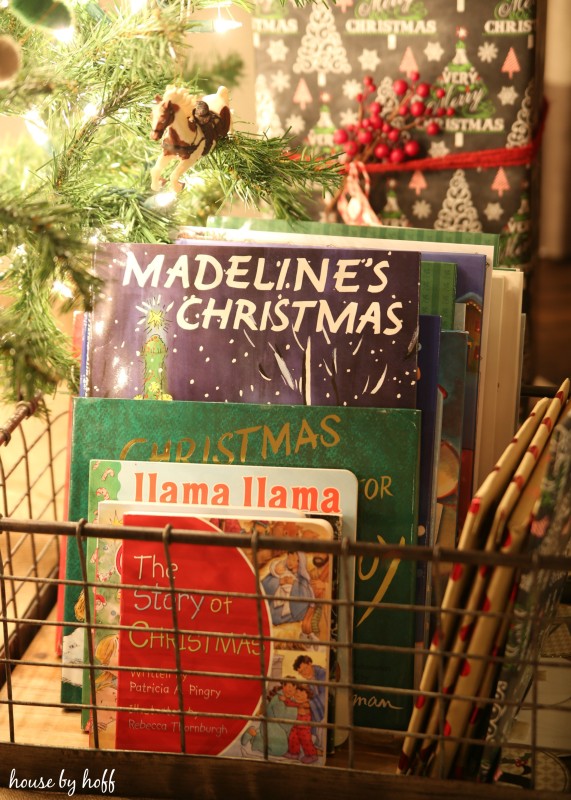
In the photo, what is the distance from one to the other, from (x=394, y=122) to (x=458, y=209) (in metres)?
0.15

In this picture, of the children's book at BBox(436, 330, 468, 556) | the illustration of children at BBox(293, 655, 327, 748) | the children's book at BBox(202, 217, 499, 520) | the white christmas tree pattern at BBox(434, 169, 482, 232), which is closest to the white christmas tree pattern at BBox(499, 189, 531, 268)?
the white christmas tree pattern at BBox(434, 169, 482, 232)

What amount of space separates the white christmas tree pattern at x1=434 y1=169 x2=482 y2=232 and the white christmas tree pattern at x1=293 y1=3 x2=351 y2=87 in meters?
0.22

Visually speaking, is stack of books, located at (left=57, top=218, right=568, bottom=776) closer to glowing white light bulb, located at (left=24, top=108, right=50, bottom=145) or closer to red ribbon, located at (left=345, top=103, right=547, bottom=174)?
glowing white light bulb, located at (left=24, top=108, right=50, bottom=145)

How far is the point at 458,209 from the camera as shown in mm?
1114

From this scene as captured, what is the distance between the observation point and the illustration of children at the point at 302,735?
560 millimetres

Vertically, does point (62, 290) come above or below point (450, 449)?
above

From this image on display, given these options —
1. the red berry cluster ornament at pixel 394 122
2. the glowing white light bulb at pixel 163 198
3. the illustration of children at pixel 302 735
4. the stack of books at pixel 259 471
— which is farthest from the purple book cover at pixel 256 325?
the red berry cluster ornament at pixel 394 122

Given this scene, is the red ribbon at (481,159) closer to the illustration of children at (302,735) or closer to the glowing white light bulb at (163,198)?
the glowing white light bulb at (163,198)

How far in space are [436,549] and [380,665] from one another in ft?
0.60

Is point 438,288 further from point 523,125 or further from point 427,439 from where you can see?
point 523,125

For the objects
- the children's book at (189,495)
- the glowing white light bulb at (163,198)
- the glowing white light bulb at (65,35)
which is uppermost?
the glowing white light bulb at (65,35)

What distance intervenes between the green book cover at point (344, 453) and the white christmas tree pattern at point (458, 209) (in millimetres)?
601

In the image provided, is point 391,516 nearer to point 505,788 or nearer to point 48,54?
point 505,788

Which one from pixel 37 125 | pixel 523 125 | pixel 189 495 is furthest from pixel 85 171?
pixel 523 125
